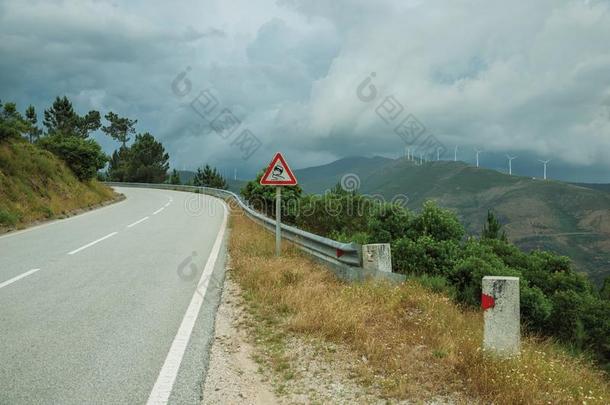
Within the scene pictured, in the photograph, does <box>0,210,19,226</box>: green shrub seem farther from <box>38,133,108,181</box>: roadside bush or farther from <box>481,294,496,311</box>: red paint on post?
<box>481,294,496,311</box>: red paint on post

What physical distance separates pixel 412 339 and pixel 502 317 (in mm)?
1040

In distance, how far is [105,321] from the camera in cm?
581

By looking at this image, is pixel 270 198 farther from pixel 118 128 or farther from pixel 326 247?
pixel 118 128

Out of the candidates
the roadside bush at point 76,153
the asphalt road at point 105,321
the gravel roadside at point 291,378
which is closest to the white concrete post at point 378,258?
the gravel roadside at point 291,378

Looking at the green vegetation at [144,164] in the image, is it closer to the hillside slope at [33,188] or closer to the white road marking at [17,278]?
the hillside slope at [33,188]

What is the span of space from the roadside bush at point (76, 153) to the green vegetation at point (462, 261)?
17.4 m

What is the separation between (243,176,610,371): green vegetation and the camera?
34.7 feet

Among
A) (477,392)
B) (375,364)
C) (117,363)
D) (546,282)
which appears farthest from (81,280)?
(546,282)

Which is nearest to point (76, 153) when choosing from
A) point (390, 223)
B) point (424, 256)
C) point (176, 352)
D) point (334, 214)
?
point (334, 214)

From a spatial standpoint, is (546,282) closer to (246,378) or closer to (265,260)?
(265,260)

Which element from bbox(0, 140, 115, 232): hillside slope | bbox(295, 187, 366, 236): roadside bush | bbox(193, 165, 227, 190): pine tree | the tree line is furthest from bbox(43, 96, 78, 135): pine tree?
bbox(295, 187, 366, 236): roadside bush

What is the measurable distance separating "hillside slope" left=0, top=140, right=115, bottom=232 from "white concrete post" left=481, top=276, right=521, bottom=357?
16992mm

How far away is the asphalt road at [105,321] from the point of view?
4.01m

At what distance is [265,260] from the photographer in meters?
9.70
